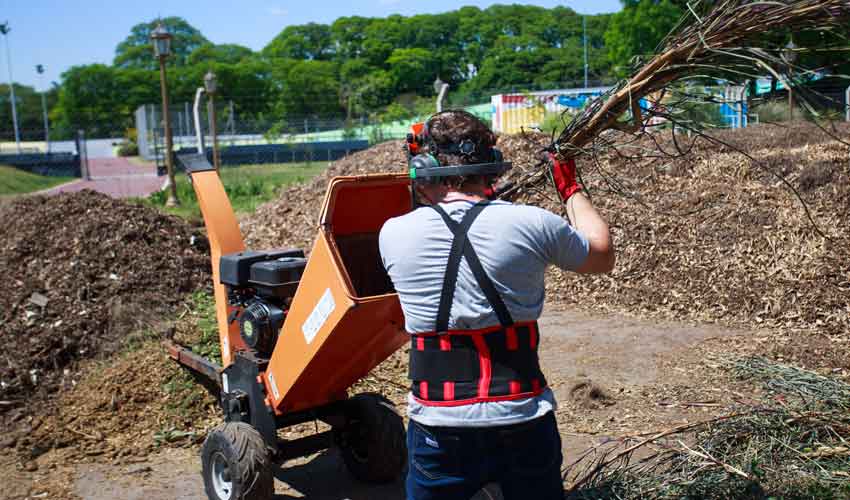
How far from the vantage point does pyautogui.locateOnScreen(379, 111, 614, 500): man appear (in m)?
2.35

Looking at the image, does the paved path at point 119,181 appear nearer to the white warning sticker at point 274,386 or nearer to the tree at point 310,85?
the tree at point 310,85

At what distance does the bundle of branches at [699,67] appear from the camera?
265cm

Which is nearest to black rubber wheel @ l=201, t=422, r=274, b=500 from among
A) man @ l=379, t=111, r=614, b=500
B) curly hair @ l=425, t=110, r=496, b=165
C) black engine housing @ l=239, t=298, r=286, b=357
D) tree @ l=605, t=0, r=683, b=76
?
black engine housing @ l=239, t=298, r=286, b=357

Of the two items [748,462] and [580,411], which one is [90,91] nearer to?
[580,411]

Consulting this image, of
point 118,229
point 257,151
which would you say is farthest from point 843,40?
point 257,151

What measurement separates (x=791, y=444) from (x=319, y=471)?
8.64 feet

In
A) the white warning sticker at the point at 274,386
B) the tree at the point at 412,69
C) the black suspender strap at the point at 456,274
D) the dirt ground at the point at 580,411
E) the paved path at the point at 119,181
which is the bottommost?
the dirt ground at the point at 580,411

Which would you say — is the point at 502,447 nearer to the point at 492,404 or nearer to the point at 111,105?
the point at 492,404

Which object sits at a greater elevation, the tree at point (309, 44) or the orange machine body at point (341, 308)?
the tree at point (309, 44)

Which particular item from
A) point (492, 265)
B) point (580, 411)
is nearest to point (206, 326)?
point (580, 411)

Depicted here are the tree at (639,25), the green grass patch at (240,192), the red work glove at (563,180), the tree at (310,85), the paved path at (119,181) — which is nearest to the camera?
the red work glove at (563,180)

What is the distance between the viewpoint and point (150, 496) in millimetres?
4625

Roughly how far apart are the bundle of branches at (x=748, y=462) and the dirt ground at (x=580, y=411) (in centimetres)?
52

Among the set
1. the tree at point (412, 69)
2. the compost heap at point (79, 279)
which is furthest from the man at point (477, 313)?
the tree at point (412, 69)
